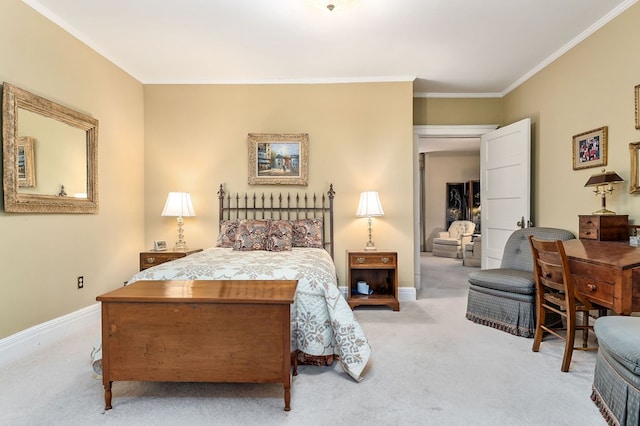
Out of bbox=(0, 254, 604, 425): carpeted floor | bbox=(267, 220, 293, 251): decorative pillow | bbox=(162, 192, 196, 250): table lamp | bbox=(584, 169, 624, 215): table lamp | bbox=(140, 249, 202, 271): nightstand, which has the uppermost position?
bbox=(584, 169, 624, 215): table lamp

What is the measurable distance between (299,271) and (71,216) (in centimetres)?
236

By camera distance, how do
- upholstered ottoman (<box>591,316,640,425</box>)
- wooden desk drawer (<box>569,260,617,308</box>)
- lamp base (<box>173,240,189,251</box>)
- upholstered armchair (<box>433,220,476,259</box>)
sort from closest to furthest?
upholstered ottoman (<box>591,316,640,425</box>) → wooden desk drawer (<box>569,260,617,308</box>) → lamp base (<box>173,240,189,251</box>) → upholstered armchair (<box>433,220,476,259</box>)

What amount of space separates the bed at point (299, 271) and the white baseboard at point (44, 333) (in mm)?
988

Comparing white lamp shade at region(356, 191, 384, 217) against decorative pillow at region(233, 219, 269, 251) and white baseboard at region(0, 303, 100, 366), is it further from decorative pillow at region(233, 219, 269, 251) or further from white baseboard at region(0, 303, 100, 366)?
white baseboard at region(0, 303, 100, 366)

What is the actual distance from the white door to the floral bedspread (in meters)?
2.83

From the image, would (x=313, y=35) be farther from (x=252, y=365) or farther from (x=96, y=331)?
(x=96, y=331)

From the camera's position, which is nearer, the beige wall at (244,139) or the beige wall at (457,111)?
the beige wall at (244,139)

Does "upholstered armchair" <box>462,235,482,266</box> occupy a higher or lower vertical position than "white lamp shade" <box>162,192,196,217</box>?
lower

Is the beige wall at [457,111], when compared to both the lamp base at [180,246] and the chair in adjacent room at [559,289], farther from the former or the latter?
the lamp base at [180,246]

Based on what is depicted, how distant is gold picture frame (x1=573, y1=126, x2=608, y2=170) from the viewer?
3002mm

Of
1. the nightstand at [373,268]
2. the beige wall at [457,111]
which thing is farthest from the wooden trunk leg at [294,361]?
the beige wall at [457,111]

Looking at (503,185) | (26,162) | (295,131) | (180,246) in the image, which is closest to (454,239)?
(503,185)

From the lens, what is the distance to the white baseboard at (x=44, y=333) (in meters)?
2.52

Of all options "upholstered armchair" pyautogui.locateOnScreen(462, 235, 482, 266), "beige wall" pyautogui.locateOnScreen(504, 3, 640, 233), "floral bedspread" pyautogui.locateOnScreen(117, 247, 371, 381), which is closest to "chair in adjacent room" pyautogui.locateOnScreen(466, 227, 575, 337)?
"beige wall" pyautogui.locateOnScreen(504, 3, 640, 233)
